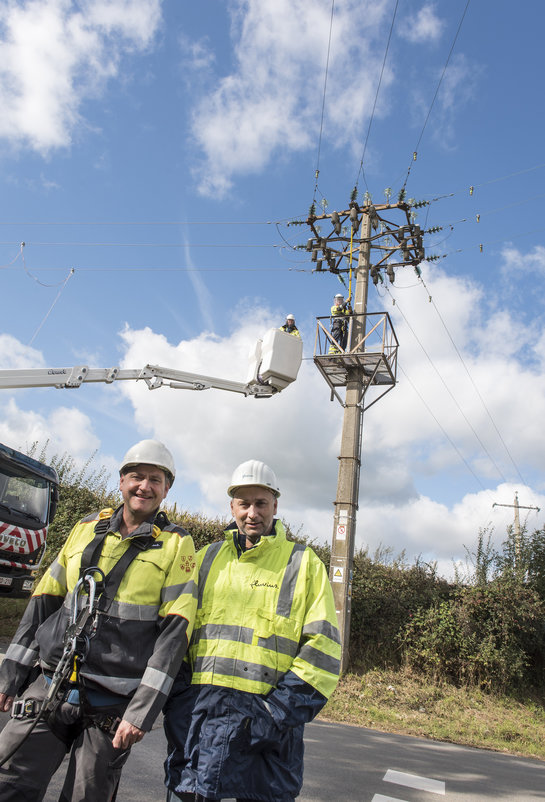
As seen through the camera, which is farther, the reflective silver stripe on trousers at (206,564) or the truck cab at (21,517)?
the truck cab at (21,517)

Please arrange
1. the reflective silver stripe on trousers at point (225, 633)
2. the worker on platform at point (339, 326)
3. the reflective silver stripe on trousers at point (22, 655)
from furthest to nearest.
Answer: the worker on platform at point (339, 326), the reflective silver stripe on trousers at point (22, 655), the reflective silver stripe on trousers at point (225, 633)

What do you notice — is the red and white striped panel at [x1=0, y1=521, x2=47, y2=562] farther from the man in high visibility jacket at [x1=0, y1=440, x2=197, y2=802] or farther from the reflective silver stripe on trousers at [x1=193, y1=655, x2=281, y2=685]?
the reflective silver stripe on trousers at [x1=193, y1=655, x2=281, y2=685]

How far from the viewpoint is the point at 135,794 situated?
3.96 metres

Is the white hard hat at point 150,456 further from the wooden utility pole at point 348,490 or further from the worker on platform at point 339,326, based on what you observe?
the worker on platform at point 339,326

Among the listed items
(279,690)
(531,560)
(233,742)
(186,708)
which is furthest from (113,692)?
(531,560)

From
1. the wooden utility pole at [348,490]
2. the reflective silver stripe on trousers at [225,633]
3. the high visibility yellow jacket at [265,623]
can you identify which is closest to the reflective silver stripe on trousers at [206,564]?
the high visibility yellow jacket at [265,623]

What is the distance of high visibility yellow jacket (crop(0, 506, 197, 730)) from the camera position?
2.55 metres

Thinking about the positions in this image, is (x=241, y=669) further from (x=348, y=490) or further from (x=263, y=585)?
(x=348, y=490)

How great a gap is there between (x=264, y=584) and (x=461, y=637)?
33.3ft

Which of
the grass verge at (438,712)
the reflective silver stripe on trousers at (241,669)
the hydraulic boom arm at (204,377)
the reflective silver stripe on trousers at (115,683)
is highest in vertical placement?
the hydraulic boom arm at (204,377)

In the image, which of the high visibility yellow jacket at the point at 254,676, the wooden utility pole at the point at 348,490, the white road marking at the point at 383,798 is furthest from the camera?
the wooden utility pole at the point at 348,490

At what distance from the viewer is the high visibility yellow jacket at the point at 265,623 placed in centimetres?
253

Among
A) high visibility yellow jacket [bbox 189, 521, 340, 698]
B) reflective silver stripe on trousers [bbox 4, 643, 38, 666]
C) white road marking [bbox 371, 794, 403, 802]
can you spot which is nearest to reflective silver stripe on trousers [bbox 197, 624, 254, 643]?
high visibility yellow jacket [bbox 189, 521, 340, 698]

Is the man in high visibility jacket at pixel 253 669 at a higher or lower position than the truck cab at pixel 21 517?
lower
